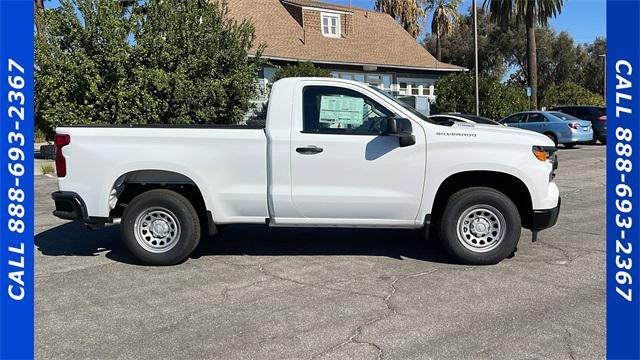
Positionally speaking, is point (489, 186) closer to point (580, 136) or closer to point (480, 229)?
point (480, 229)

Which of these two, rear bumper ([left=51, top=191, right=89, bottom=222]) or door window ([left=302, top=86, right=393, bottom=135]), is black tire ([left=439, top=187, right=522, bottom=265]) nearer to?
door window ([left=302, top=86, right=393, bottom=135])

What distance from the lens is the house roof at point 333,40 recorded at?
26875 mm

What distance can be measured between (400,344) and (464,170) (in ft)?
7.57

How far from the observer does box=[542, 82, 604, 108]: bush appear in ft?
118

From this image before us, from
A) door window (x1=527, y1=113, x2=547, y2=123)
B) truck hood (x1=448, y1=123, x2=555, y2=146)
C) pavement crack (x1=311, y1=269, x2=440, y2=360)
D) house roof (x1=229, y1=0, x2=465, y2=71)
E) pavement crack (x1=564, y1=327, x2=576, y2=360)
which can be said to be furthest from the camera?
house roof (x1=229, y1=0, x2=465, y2=71)

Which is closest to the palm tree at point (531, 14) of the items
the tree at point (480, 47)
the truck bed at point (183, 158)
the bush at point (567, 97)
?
the bush at point (567, 97)

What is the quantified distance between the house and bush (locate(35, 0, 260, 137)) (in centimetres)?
794

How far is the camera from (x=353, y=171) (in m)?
5.50

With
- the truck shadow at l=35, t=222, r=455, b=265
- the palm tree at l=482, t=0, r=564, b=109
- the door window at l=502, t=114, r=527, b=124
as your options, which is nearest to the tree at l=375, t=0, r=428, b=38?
the palm tree at l=482, t=0, r=564, b=109

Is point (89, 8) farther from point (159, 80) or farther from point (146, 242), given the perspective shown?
point (146, 242)

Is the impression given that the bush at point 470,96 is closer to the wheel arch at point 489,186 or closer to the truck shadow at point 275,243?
the truck shadow at point 275,243

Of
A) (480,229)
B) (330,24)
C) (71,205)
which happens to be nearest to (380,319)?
(480,229)

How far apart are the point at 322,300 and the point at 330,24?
26.9m

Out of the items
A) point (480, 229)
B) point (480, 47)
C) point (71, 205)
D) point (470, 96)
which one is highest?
point (480, 47)
